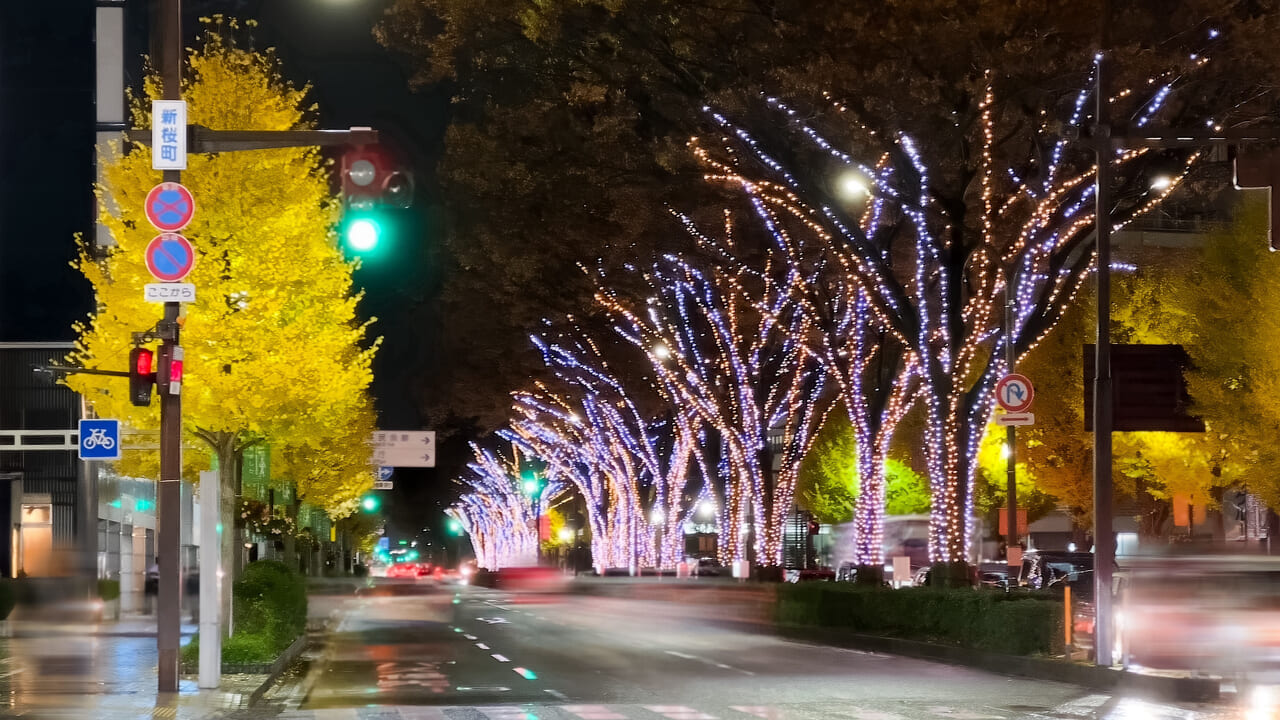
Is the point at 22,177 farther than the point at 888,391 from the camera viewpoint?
Yes

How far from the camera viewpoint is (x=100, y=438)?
22453mm

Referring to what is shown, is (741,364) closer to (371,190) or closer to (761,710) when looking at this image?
(761,710)

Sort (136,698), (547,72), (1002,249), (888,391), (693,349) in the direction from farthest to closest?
(693,349) → (888,391) → (1002,249) → (547,72) → (136,698)

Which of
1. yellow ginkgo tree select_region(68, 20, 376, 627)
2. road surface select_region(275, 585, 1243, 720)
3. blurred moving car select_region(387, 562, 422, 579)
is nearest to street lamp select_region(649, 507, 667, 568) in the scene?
road surface select_region(275, 585, 1243, 720)

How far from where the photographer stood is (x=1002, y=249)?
26.5 meters

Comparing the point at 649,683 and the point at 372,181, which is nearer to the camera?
the point at 372,181

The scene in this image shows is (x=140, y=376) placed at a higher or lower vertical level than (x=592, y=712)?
higher

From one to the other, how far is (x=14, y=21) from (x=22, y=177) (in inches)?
204

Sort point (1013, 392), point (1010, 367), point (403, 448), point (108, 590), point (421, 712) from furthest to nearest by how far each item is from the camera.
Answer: point (403, 448) → point (108, 590) → point (1010, 367) → point (1013, 392) → point (421, 712)

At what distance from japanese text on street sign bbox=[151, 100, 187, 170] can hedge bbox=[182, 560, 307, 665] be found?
7.89m

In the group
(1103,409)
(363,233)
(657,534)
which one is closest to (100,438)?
(363,233)

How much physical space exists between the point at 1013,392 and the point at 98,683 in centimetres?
1629

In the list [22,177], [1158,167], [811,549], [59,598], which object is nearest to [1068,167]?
[1158,167]

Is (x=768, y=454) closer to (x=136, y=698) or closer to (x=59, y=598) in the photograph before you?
(x=59, y=598)
